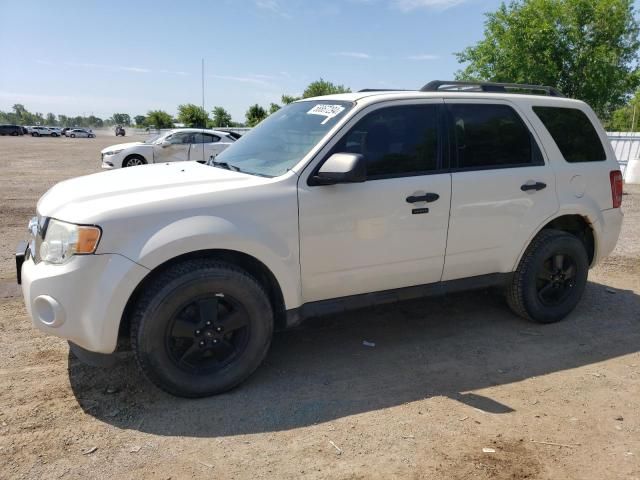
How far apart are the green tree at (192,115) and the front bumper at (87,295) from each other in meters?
55.4

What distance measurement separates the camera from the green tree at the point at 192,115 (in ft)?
186

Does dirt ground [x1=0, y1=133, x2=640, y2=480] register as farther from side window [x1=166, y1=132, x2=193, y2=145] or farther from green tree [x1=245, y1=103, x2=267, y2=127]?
green tree [x1=245, y1=103, x2=267, y2=127]

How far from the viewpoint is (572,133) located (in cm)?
459

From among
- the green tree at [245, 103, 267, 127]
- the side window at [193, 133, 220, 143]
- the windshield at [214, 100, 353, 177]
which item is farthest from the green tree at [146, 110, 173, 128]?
the windshield at [214, 100, 353, 177]

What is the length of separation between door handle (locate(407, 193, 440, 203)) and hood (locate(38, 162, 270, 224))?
1062 millimetres

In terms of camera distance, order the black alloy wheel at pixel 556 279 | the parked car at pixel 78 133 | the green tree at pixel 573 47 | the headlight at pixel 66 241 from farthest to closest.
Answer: the parked car at pixel 78 133
the green tree at pixel 573 47
the black alloy wheel at pixel 556 279
the headlight at pixel 66 241

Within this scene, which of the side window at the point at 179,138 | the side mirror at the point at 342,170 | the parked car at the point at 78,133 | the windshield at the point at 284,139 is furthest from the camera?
the parked car at the point at 78,133

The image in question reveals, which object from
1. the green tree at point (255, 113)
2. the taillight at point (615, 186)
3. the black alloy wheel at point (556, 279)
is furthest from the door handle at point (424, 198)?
the green tree at point (255, 113)

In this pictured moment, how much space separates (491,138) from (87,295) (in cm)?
318

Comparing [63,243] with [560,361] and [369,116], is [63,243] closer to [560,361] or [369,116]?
[369,116]

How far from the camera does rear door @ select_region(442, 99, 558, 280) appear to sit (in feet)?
13.1

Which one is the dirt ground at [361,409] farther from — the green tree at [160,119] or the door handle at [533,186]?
the green tree at [160,119]

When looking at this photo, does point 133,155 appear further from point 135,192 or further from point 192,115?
point 192,115

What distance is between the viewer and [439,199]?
12.6ft
